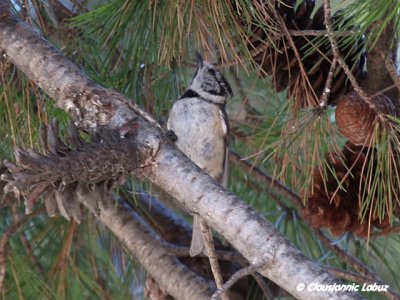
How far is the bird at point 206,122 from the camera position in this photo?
1891 mm

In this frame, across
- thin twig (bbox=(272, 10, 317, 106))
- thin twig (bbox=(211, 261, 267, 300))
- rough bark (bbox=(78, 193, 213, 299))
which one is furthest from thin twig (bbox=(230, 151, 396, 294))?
thin twig (bbox=(211, 261, 267, 300))

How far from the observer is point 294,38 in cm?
134

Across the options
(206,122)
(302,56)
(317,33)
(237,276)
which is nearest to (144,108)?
(206,122)

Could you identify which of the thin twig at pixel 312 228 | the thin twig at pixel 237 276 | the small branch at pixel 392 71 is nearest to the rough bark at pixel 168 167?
the thin twig at pixel 237 276

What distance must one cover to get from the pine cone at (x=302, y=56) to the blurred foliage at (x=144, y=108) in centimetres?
3

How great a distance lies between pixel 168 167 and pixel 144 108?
1.92 feet

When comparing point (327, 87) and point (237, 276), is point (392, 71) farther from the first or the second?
point (237, 276)

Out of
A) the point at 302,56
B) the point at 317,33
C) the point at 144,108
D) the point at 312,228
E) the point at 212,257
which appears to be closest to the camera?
the point at 212,257

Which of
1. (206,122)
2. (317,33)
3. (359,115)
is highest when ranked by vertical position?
(317,33)

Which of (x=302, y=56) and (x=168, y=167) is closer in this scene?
(x=168, y=167)

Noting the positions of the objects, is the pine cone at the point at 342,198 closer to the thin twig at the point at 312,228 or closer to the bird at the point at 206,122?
the thin twig at the point at 312,228

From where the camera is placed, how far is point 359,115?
4.08 feet

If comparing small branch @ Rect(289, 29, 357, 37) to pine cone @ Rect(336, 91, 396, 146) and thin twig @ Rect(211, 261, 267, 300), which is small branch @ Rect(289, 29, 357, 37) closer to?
pine cone @ Rect(336, 91, 396, 146)

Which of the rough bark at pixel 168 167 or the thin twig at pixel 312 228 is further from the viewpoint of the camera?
the thin twig at pixel 312 228
